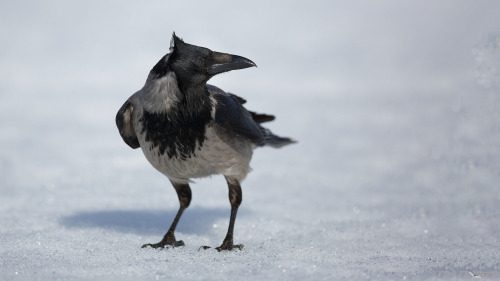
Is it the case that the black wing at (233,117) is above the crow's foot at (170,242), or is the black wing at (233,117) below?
above

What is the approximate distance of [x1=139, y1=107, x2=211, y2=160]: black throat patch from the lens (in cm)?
506

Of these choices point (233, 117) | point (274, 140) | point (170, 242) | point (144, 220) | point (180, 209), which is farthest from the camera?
point (144, 220)

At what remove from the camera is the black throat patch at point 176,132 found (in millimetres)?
5059

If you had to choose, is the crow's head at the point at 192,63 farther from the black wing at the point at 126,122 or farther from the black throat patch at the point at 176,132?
the black wing at the point at 126,122

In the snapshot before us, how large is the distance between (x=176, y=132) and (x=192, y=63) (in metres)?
0.61

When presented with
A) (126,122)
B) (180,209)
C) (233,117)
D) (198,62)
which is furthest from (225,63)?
(180,209)

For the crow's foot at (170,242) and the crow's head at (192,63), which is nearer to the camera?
the crow's head at (192,63)

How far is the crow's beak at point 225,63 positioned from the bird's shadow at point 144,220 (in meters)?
2.13

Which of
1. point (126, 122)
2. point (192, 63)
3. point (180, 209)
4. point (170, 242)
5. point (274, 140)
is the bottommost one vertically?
point (170, 242)

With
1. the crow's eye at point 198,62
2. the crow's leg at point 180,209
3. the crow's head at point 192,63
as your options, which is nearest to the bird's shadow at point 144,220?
the crow's leg at point 180,209

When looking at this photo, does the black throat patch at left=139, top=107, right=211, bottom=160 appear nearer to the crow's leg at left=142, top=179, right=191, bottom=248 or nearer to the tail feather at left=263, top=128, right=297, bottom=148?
the crow's leg at left=142, top=179, right=191, bottom=248

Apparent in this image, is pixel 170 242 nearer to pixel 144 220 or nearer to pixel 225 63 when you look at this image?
pixel 144 220

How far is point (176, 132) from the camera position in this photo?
16.6 ft

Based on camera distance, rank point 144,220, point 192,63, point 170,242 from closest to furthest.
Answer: point 192,63 < point 170,242 < point 144,220
